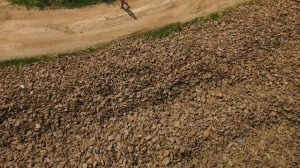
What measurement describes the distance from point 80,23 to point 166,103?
9285 millimetres

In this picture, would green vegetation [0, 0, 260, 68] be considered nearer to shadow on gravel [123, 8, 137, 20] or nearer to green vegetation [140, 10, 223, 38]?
green vegetation [140, 10, 223, 38]

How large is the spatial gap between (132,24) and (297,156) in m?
14.0

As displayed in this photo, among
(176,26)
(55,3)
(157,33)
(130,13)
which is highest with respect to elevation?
(55,3)

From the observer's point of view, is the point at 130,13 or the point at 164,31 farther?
the point at 130,13

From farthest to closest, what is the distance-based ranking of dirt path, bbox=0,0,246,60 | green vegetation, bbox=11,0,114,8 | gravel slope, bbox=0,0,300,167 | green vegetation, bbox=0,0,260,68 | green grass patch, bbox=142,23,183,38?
green vegetation, bbox=11,0,114,8, green grass patch, bbox=142,23,183,38, dirt path, bbox=0,0,246,60, green vegetation, bbox=0,0,260,68, gravel slope, bbox=0,0,300,167

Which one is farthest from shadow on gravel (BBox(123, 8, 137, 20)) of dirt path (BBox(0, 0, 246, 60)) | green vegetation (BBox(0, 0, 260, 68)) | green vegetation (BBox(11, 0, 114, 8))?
green vegetation (BBox(11, 0, 114, 8))

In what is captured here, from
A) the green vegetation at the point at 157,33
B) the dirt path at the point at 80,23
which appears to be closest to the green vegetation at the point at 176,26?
the green vegetation at the point at 157,33

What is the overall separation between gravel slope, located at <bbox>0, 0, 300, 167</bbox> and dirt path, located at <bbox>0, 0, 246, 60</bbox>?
154 centimetres

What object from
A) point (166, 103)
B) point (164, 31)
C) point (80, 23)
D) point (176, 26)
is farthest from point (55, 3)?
point (166, 103)

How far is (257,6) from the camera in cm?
2714

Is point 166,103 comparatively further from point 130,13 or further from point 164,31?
point 130,13

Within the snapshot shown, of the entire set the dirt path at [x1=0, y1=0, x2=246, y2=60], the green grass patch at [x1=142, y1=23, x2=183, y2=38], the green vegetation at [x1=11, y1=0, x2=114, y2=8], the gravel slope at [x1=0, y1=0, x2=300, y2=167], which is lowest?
the gravel slope at [x1=0, y1=0, x2=300, y2=167]

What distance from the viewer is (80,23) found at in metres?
26.6

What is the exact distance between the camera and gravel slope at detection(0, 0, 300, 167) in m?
20.2
